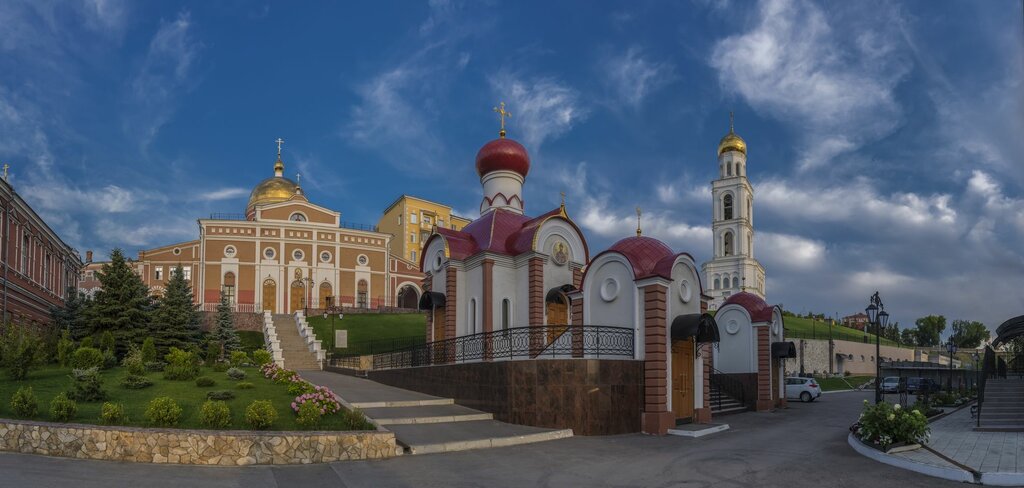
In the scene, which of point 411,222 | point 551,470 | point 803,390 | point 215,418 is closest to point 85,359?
point 215,418

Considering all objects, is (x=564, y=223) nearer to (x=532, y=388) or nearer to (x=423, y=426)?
(x=532, y=388)

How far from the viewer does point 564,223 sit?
22.1m

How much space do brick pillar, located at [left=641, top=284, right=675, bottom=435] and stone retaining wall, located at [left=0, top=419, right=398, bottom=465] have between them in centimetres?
777

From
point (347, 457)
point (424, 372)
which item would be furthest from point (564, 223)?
point (347, 457)

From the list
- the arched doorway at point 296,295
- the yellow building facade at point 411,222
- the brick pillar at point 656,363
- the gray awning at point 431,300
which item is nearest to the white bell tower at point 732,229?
the yellow building facade at point 411,222

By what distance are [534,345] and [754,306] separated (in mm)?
11465

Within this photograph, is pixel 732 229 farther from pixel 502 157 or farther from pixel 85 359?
pixel 85 359

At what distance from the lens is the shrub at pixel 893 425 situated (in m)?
11.6

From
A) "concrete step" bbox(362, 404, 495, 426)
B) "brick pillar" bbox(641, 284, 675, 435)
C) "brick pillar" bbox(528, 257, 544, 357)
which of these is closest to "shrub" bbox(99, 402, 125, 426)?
"concrete step" bbox(362, 404, 495, 426)

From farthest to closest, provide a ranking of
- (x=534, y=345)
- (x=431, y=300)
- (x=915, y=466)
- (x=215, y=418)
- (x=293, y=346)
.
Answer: (x=293, y=346) < (x=431, y=300) < (x=534, y=345) < (x=215, y=418) < (x=915, y=466)

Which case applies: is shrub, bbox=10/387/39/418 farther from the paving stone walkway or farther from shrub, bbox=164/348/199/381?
the paving stone walkway

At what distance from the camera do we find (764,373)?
78.3 feet

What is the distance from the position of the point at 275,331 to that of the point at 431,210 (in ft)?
134

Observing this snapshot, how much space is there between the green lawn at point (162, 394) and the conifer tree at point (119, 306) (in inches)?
255
